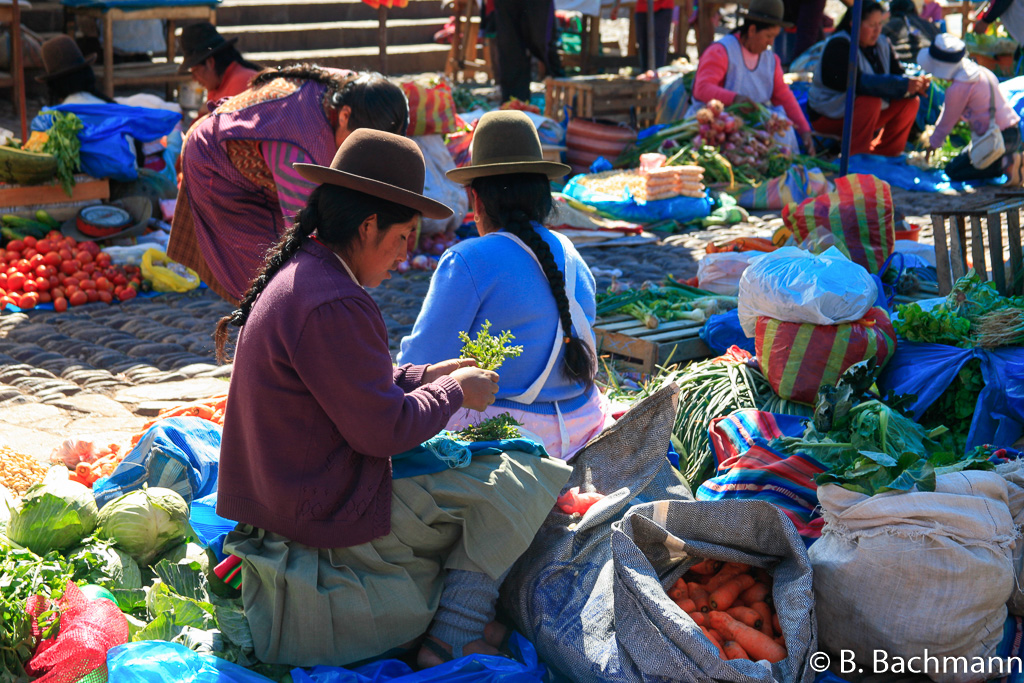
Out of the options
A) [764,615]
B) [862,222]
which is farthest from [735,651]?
[862,222]

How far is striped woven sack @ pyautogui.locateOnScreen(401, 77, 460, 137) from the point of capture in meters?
7.12

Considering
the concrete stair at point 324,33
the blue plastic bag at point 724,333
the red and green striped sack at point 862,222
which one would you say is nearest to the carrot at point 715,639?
the blue plastic bag at point 724,333

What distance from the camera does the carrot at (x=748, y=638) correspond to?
2.56 metres

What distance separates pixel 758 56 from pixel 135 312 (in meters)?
6.01

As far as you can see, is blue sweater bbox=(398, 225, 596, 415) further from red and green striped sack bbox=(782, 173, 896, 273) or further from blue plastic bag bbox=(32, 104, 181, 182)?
blue plastic bag bbox=(32, 104, 181, 182)

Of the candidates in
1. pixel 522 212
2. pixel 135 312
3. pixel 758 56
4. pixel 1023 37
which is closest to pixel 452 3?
pixel 758 56

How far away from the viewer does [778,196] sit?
830cm

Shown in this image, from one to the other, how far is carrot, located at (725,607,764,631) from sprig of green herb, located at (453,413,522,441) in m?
0.78

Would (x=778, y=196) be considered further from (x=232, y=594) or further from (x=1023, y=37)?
(x=232, y=594)

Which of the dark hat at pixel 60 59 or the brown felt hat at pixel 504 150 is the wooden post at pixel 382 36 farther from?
the brown felt hat at pixel 504 150

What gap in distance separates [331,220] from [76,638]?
121 cm

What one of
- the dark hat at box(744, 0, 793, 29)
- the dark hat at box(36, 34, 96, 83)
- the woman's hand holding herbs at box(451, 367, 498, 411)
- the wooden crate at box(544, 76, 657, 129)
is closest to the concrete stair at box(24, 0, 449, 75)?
the wooden crate at box(544, 76, 657, 129)

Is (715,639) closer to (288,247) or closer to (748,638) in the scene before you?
(748,638)

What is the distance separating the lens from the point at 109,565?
2.81 meters
